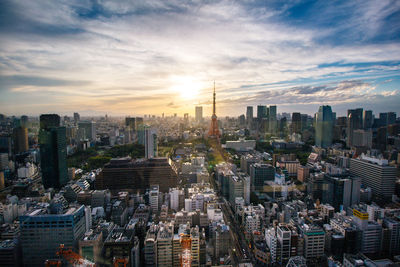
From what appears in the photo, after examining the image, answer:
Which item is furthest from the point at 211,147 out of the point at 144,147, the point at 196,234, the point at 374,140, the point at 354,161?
the point at 196,234

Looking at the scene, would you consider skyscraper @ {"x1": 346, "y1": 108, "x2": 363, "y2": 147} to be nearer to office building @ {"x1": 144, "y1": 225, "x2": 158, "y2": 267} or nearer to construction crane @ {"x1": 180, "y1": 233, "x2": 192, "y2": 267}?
construction crane @ {"x1": 180, "y1": 233, "x2": 192, "y2": 267}

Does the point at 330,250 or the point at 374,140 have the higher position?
the point at 374,140

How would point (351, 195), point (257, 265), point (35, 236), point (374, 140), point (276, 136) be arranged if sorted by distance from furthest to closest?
point (276, 136)
point (374, 140)
point (351, 195)
point (257, 265)
point (35, 236)

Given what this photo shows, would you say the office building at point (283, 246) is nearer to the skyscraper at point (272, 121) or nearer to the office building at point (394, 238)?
the office building at point (394, 238)

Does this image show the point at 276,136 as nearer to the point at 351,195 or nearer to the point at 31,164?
the point at 351,195

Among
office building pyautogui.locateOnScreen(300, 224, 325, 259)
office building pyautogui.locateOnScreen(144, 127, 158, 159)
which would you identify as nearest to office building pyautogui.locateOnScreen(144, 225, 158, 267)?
office building pyautogui.locateOnScreen(300, 224, 325, 259)

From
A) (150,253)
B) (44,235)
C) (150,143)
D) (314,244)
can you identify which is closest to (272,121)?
(150,143)
